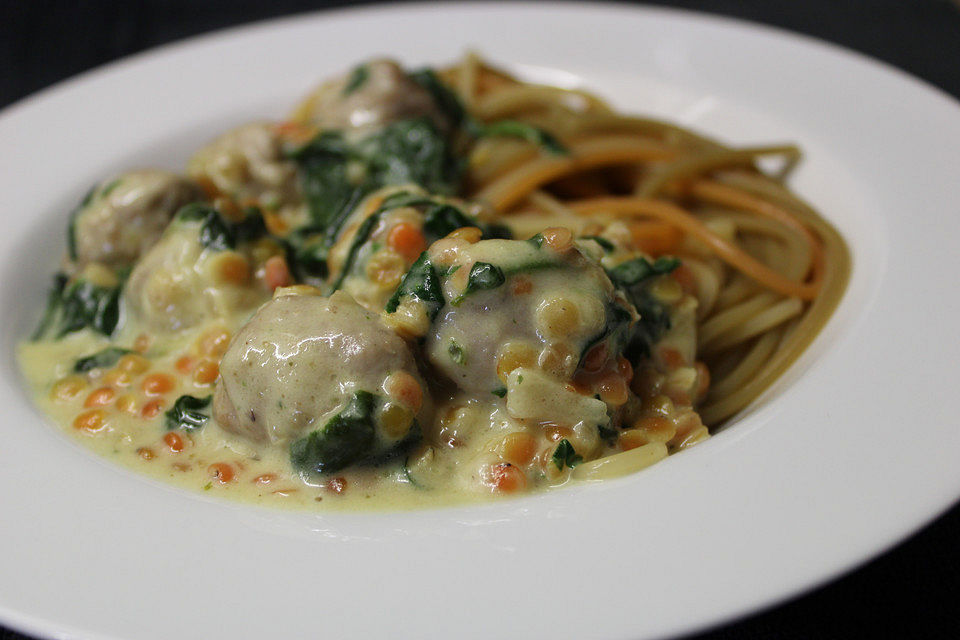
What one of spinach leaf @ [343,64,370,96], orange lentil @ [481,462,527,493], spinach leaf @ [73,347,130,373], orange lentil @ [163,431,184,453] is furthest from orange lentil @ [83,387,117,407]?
spinach leaf @ [343,64,370,96]

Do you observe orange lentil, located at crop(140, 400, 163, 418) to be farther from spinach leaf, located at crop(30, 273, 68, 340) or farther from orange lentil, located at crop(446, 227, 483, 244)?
orange lentil, located at crop(446, 227, 483, 244)

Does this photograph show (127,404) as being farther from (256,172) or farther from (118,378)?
(256,172)

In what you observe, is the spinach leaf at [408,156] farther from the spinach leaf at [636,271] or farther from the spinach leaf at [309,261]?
the spinach leaf at [636,271]

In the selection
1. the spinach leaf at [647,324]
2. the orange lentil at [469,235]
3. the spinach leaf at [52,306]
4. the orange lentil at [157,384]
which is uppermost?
the orange lentil at [469,235]

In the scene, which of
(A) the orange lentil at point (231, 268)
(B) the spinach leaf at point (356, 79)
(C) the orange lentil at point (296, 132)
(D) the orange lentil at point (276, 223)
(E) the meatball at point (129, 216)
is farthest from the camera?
(B) the spinach leaf at point (356, 79)

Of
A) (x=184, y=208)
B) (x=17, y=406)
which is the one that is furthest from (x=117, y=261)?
(x=17, y=406)

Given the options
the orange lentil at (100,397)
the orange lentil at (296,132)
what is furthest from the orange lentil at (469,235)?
the orange lentil at (296,132)
